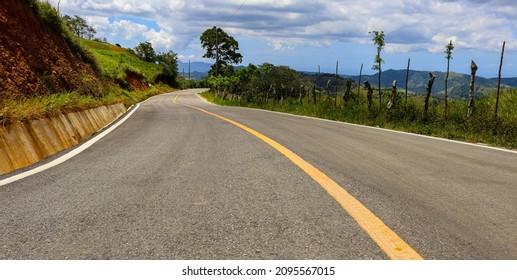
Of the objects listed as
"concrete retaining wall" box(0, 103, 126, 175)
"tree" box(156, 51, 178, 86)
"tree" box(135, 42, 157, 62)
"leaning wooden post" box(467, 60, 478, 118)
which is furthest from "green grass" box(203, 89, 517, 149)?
"tree" box(135, 42, 157, 62)

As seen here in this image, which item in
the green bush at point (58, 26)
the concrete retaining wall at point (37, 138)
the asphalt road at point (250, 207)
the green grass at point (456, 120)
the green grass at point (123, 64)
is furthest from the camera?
the green grass at point (123, 64)

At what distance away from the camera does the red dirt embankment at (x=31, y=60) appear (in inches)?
420

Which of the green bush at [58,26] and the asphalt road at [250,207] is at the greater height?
the green bush at [58,26]

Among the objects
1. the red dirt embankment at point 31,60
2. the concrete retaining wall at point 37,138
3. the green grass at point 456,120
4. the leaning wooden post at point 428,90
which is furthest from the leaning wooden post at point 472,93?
the red dirt embankment at point 31,60

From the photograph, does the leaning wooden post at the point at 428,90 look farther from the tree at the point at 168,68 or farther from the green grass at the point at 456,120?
the tree at the point at 168,68

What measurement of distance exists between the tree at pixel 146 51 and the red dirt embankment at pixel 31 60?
298 ft

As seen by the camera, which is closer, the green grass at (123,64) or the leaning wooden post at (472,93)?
the leaning wooden post at (472,93)

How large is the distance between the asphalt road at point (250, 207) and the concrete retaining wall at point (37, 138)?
31.3 inches

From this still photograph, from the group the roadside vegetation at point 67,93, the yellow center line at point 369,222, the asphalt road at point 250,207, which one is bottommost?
the asphalt road at point 250,207

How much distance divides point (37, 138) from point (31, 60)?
26.0 feet

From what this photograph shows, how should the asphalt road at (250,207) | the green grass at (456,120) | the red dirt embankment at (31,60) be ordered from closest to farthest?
the asphalt road at (250,207)
the green grass at (456,120)
the red dirt embankment at (31,60)

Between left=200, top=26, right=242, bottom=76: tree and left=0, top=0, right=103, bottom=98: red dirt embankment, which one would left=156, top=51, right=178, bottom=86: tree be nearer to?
left=200, top=26, right=242, bottom=76: tree

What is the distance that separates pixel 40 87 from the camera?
470 inches
